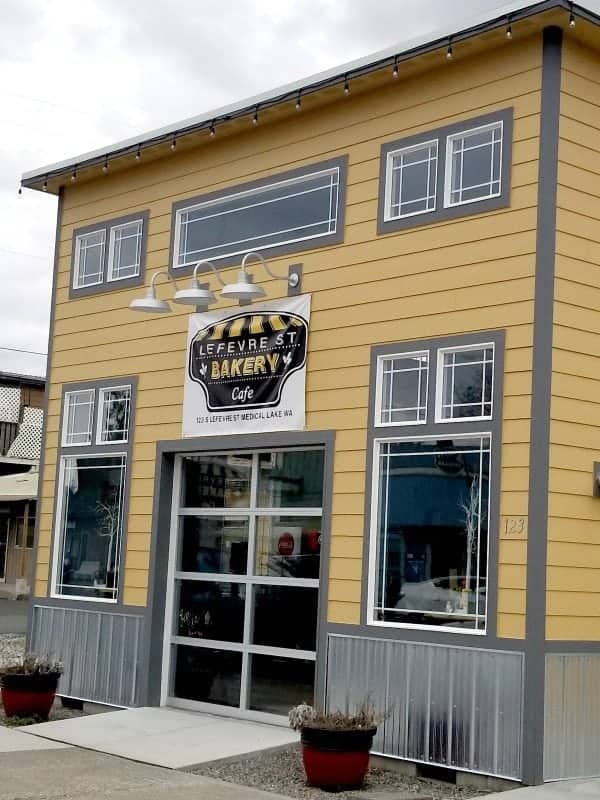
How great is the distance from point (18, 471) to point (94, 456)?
20.6m

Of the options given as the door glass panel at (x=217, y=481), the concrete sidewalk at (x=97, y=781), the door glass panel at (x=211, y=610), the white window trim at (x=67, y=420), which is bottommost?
the concrete sidewalk at (x=97, y=781)

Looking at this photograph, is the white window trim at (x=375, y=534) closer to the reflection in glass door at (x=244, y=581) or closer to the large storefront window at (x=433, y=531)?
the large storefront window at (x=433, y=531)

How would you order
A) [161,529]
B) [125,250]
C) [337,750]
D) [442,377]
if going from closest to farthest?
1. [337,750]
2. [442,377]
3. [161,529]
4. [125,250]

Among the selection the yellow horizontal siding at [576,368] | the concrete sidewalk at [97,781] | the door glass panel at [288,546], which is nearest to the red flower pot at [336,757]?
the concrete sidewalk at [97,781]

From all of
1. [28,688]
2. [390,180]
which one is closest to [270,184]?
[390,180]

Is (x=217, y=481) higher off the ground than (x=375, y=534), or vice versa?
(x=217, y=481)

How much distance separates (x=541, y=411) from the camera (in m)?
8.92

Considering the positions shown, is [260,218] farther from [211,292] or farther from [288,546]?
[288,546]

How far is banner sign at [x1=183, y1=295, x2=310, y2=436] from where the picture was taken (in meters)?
11.0

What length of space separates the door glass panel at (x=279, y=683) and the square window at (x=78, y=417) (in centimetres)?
355

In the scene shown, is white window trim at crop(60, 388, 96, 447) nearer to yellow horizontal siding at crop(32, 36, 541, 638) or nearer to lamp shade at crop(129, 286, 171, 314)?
yellow horizontal siding at crop(32, 36, 541, 638)

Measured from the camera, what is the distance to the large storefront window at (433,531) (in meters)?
9.30

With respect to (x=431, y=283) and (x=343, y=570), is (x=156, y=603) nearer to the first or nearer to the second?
(x=343, y=570)

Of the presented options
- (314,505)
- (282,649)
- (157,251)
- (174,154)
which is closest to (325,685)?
(282,649)
